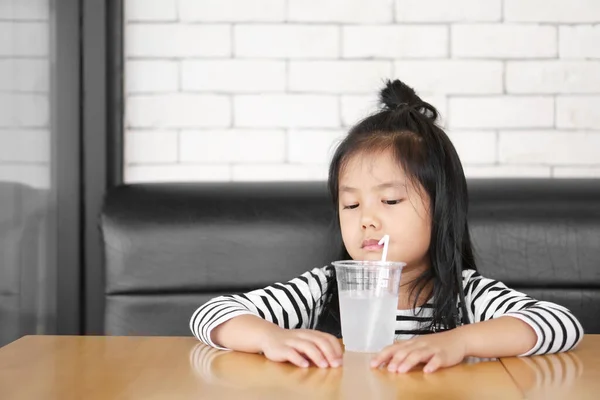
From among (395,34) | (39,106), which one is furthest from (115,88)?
(395,34)

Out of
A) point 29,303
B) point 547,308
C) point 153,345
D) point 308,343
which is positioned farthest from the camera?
A: point 29,303

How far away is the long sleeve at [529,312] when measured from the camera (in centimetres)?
126

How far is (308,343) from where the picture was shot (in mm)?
1135

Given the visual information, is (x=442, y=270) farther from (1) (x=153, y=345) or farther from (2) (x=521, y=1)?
(2) (x=521, y=1)

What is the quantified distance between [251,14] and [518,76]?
763 mm

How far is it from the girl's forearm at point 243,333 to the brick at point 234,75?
1108mm

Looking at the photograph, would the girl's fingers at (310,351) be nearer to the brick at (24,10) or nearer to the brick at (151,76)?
the brick at (24,10)

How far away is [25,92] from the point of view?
2.07m

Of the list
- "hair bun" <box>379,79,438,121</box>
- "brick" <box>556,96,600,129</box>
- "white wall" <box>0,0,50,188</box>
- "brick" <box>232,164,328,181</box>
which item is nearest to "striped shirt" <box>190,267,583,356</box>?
"hair bun" <box>379,79,438,121</box>

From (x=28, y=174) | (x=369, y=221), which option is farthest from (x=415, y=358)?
(x=28, y=174)

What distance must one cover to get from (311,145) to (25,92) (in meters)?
0.77

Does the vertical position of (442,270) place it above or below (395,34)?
below

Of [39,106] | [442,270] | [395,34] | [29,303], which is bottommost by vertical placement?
[29,303]

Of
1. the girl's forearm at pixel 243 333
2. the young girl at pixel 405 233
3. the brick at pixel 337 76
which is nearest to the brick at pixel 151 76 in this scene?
the brick at pixel 337 76
